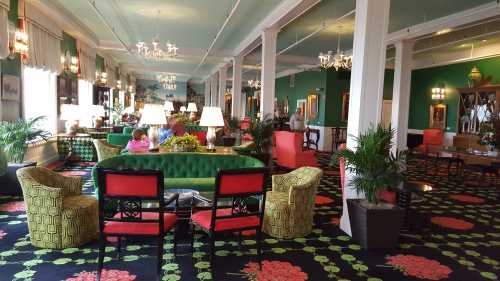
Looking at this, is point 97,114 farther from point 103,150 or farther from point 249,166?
point 249,166

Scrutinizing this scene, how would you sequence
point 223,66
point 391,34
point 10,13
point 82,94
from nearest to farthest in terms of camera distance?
point 10,13 < point 391,34 < point 82,94 < point 223,66

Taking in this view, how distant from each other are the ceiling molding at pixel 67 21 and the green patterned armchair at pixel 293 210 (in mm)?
6291

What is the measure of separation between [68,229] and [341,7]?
650cm

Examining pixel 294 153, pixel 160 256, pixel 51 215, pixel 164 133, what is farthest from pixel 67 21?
pixel 160 256

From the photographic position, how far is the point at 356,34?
4.56 meters

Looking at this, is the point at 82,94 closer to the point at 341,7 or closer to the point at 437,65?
the point at 341,7

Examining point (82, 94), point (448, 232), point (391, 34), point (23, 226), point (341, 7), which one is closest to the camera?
point (23, 226)

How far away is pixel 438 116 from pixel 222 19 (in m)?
8.51

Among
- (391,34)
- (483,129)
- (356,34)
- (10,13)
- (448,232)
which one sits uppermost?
(391,34)

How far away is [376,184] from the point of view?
3.96 m

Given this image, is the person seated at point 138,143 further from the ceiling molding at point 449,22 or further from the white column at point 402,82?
the ceiling molding at point 449,22

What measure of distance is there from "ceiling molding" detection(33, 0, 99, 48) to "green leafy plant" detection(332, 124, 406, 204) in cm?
676

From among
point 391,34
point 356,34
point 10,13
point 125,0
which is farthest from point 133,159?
point 391,34

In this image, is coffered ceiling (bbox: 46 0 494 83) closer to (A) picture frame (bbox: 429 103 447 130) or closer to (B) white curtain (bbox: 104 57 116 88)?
(B) white curtain (bbox: 104 57 116 88)
